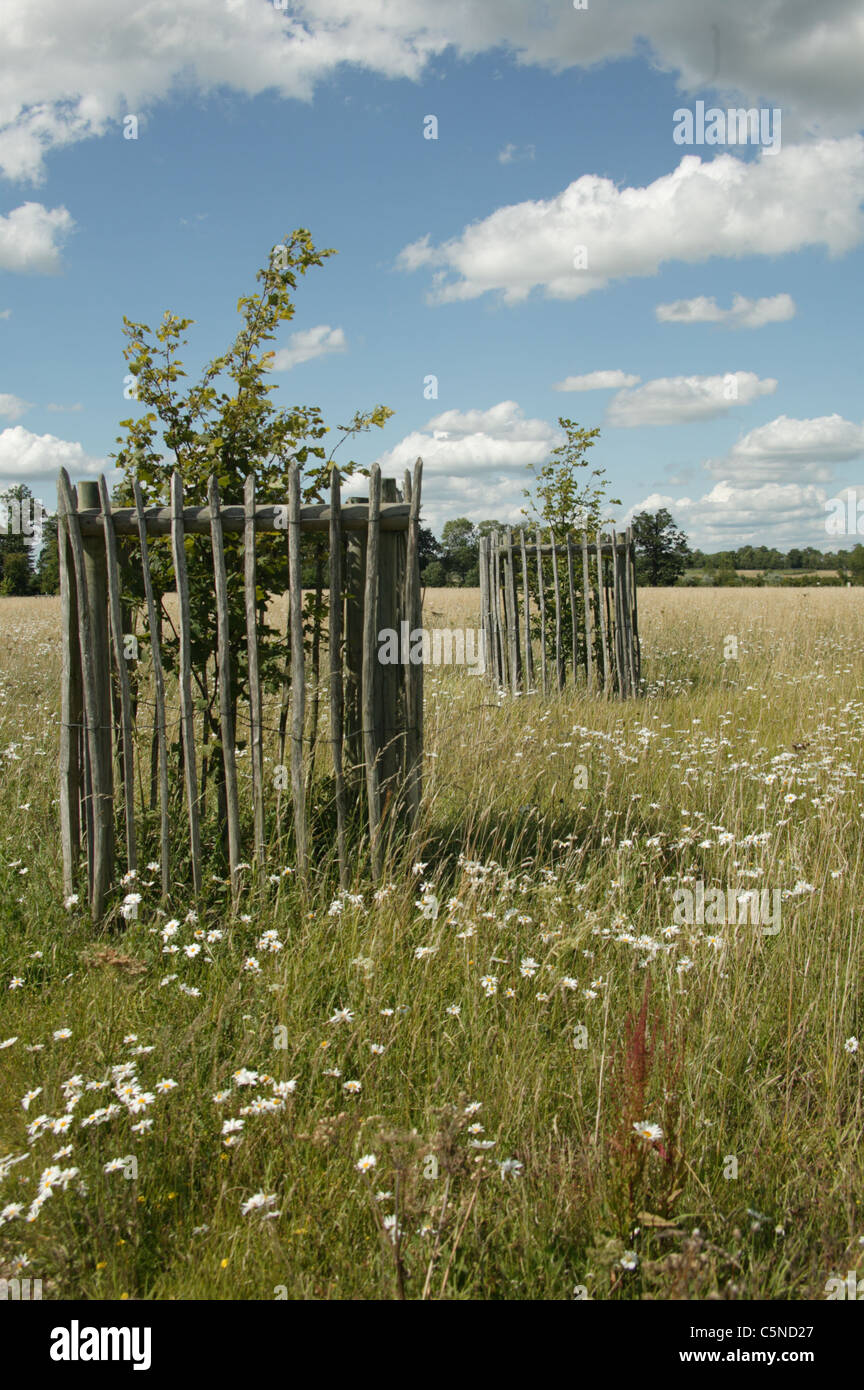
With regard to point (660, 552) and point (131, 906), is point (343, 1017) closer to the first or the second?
point (131, 906)

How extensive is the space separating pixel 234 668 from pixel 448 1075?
7.83ft

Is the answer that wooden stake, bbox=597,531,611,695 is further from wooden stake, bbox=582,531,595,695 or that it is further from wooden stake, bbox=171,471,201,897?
wooden stake, bbox=171,471,201,897

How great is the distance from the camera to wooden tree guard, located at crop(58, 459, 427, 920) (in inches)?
162

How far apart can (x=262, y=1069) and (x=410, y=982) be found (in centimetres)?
66

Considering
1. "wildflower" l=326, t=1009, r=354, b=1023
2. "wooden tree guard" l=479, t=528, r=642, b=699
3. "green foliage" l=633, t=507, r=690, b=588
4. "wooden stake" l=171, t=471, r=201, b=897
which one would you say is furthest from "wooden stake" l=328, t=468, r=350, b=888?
"green foliage" l=633, t=507, r=690, b=588

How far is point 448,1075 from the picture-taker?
2811 millimetres

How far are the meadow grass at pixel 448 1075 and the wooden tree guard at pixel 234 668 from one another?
27 centimetres

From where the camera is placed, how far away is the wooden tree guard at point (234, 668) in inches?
162

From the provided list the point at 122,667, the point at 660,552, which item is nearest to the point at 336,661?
the point at 122,667

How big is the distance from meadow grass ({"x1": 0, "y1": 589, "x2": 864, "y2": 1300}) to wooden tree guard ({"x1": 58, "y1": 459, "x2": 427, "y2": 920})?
0.27 m

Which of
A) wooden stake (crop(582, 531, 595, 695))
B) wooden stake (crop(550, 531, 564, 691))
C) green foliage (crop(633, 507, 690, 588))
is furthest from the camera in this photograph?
green foliage (crop(633, 507, 690, 588))

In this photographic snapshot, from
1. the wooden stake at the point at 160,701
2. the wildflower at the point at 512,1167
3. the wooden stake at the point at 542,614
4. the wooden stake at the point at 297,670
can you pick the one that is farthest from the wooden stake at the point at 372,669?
the wooden stake at the point at 542,614

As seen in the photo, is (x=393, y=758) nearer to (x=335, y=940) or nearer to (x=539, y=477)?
(x=335, y=940)

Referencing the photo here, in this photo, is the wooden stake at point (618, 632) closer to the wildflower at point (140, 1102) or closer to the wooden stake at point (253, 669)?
the wooden stake at point (253, 669)
